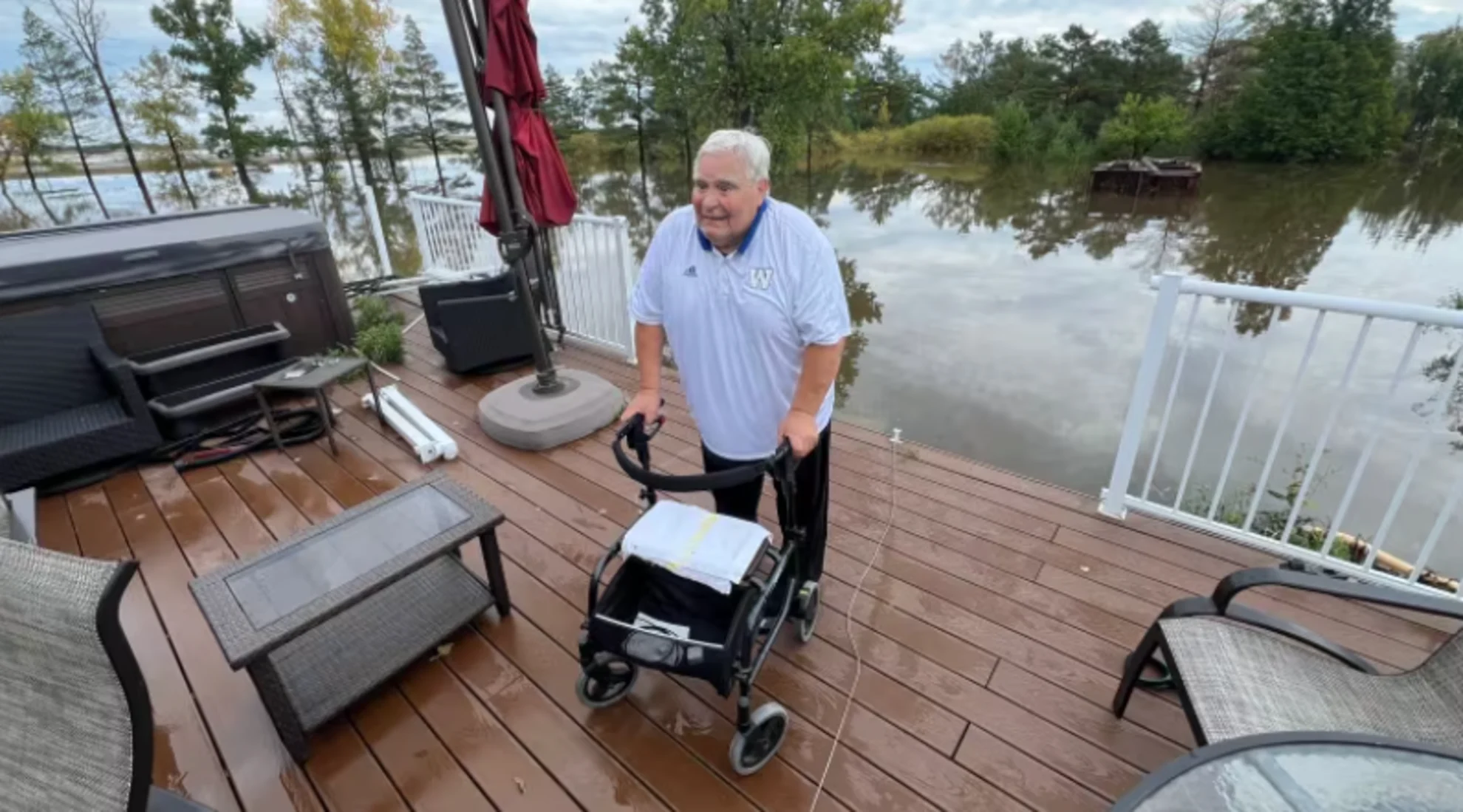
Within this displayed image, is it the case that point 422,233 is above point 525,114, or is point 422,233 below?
below

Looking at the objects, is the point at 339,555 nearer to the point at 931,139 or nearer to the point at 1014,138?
the point at 1014,138

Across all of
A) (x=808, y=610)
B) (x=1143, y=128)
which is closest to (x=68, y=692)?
(x=808, y=610)

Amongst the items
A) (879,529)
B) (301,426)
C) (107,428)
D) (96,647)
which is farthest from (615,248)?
(96,647)

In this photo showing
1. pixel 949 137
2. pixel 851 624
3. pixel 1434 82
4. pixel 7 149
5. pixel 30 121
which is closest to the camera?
pixel 851 624

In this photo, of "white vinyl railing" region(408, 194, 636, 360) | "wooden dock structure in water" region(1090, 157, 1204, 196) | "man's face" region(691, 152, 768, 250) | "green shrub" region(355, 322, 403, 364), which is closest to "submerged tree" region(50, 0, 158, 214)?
"white vinyl railing" region(408, 194, 636, 360)

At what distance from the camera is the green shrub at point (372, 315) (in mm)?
4562

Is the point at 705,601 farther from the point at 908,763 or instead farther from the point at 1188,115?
the point at 1188,115

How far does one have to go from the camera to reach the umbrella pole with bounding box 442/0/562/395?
262 centimetres

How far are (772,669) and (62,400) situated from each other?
12.5ft

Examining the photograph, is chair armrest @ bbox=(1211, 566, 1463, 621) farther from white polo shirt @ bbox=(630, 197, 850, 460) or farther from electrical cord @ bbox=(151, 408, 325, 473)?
electrical cord @ bbox=(151, 408, 325, 473)

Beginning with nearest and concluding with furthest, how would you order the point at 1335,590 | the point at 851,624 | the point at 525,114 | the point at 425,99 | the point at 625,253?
the point at 1335,590 < the point at 851,624 < the point at 525,114 < the point at 625,253 < the point at 425,99

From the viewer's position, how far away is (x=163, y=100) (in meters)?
19.4

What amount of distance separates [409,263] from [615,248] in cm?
849

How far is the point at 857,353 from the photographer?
7930mm
